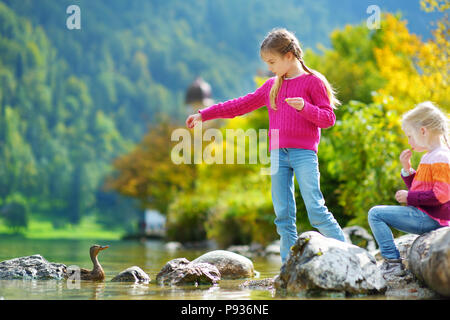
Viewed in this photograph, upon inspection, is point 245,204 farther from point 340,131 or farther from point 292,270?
point 292,270

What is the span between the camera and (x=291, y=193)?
5.52m

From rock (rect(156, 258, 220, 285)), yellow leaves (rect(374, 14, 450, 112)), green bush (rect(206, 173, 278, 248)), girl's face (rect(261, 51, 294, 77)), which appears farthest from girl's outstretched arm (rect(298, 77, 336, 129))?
green bush (rect(206, 173, 278, 248))

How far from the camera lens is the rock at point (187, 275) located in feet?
19.4

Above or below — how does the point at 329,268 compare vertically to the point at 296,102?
below

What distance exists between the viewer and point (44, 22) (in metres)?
112

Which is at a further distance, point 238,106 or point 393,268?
point 238,106

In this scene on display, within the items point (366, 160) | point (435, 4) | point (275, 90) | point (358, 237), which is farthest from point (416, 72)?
point (275, 90)

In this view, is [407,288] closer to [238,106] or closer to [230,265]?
[238,106]

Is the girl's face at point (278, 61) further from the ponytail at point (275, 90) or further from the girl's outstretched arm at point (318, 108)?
the girl's outstretched arm at point (318, 108)

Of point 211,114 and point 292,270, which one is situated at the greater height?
point 211,114

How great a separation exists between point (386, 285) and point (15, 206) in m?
56.3

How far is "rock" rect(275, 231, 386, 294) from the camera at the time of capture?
15.6 feet

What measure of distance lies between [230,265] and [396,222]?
2.38m
